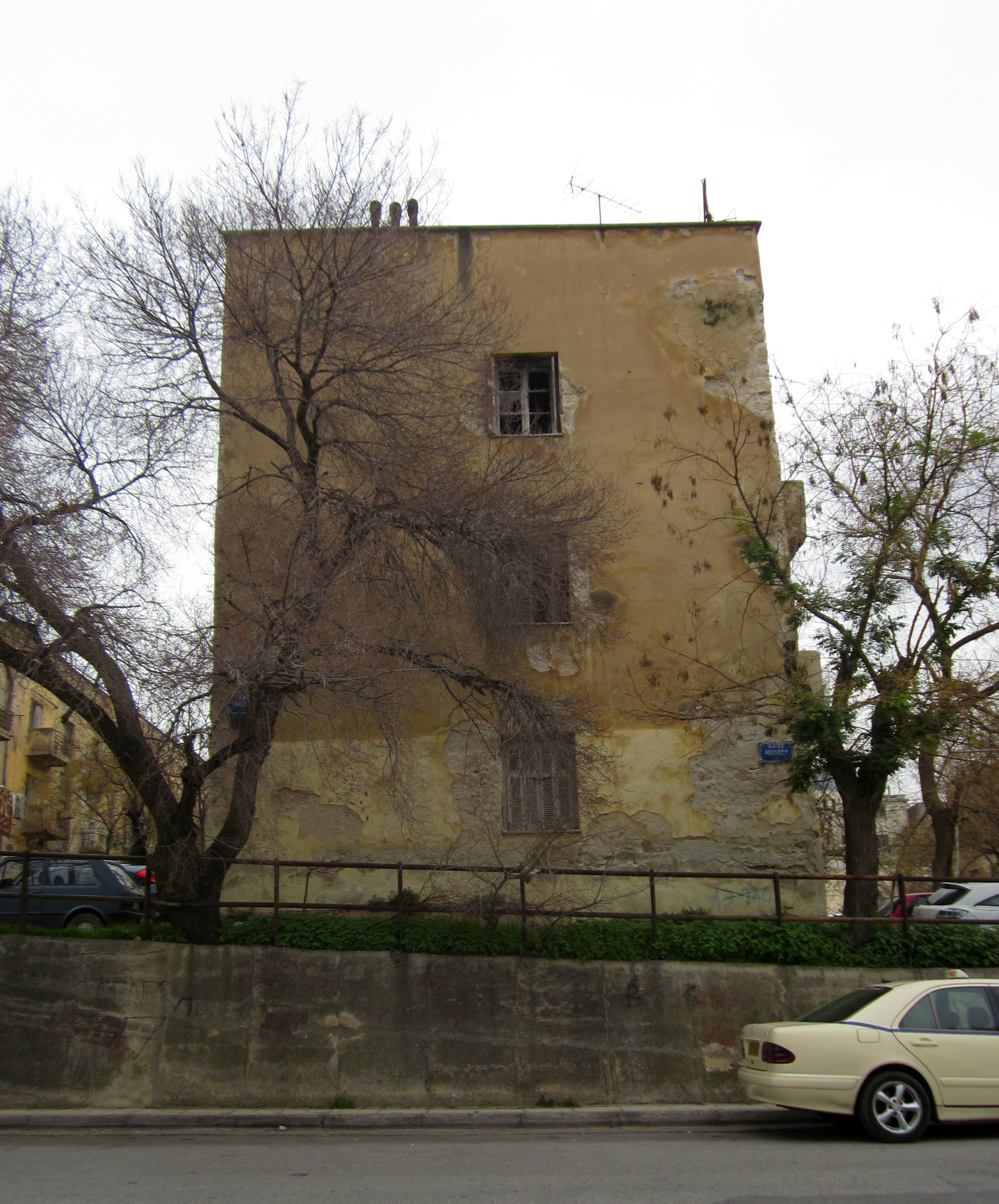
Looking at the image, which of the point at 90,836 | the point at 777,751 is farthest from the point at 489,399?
the point at 90,836

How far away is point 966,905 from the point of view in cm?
1644

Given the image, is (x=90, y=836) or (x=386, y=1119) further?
(x=90, y=836)

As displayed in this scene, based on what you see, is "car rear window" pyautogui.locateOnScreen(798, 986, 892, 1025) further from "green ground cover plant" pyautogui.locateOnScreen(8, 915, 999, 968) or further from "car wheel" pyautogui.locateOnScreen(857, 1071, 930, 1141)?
"green ground cover plant" pyautogui.locateOnScreen(8, 915, 999, 968)

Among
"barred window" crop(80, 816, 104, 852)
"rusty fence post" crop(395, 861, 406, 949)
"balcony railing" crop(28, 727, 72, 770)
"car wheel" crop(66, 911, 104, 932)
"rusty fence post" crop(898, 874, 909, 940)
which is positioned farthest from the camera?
"barred window" crop(80, 816, 104, 852)

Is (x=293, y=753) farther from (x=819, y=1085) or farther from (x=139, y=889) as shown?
(x=819, y=1085)

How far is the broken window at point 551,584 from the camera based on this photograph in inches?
509

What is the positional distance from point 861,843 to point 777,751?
6.22ft

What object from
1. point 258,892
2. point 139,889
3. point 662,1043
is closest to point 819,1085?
point 662,1043

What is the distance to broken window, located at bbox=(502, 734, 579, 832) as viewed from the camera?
14.1 metres

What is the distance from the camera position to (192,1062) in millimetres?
10781

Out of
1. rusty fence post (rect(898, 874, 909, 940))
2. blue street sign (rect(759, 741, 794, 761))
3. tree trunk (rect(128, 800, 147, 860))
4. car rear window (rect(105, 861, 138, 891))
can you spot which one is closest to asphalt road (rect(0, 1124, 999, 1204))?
rusty fence post (rect(898, 874, 909, 940))

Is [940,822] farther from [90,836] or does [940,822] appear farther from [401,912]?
[90,836]

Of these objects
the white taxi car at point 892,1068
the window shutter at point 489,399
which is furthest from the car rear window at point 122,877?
the white taxi car at point 892,1068

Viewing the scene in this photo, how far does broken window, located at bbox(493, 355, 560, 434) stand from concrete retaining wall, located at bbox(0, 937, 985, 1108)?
8.09 meters
